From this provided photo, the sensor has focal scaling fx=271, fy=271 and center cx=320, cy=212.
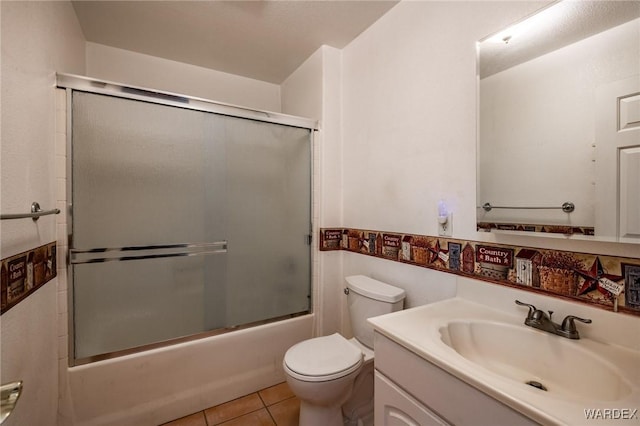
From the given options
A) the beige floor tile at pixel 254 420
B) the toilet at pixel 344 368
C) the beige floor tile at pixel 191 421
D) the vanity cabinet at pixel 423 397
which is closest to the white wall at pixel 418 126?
the toilet at pixel 344 368

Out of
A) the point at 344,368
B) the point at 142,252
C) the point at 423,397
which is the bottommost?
the point at 344,368

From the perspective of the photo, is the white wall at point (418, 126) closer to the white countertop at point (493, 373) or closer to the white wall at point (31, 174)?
the white countertop at point (493, 373)

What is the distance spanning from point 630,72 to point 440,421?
120cm

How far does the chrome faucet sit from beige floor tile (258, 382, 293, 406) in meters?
1.49

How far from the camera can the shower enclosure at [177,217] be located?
54.9 inches

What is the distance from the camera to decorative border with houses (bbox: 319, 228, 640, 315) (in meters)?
0.84

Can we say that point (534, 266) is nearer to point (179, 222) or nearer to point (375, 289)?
point (375, 289)

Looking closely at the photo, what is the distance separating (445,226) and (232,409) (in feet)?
5.42

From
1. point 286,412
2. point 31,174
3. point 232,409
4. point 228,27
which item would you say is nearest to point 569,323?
point 286,412

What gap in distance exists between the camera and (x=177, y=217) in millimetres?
1618

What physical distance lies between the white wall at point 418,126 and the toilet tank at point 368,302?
11cm

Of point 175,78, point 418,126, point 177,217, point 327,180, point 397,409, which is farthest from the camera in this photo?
point 175,78

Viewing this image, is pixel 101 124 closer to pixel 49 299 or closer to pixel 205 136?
pixel 205 136

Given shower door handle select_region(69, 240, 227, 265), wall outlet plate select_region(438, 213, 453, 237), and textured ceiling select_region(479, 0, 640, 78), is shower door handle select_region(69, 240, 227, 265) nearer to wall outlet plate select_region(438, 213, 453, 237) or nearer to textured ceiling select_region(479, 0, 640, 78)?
wall outlet plate select_region(438, 213, 453, 237)
